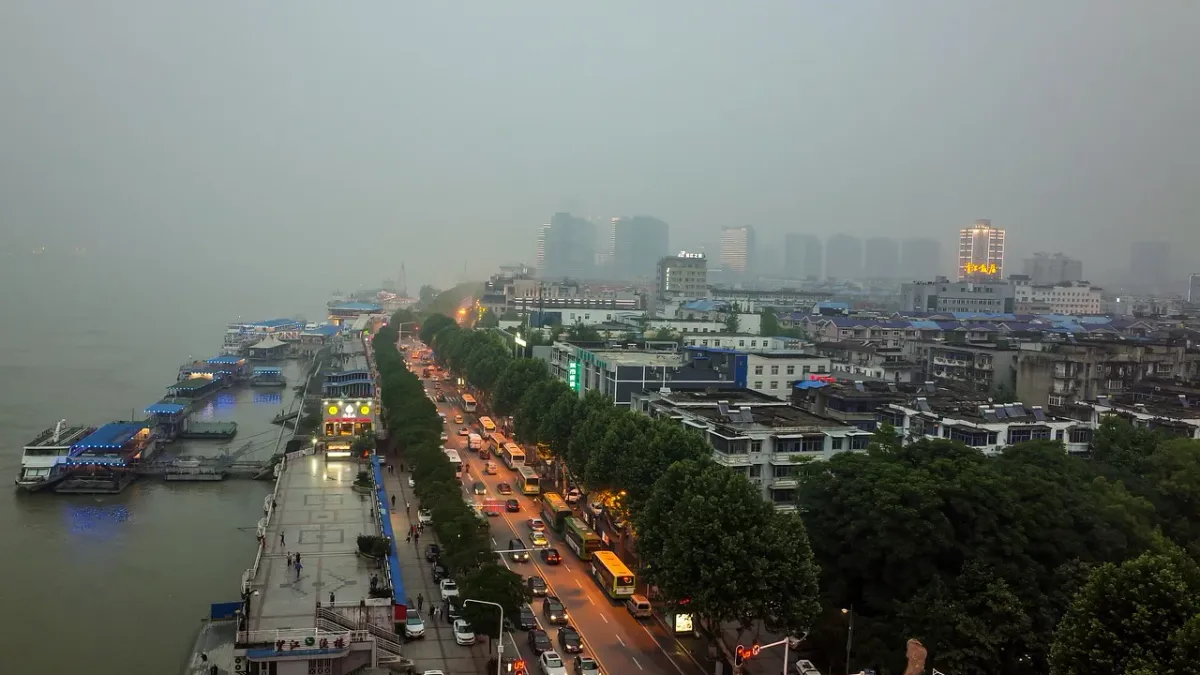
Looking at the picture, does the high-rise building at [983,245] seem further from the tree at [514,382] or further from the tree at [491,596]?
the tree at [491,596]

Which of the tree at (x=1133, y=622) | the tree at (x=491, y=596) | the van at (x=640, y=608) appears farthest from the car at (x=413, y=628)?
the tree at (x=1133, y=622)

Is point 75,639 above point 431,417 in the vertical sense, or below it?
below

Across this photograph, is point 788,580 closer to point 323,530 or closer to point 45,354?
point 323,530

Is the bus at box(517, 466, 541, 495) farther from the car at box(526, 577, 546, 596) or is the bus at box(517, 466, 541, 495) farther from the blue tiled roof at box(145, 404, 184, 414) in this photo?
the blue tiled roof at box(145, 404, 184, 414)

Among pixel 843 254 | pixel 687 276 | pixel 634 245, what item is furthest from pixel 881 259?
pixel 687 276

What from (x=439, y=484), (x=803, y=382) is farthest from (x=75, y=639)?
(x=803, y=382)
